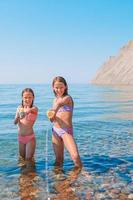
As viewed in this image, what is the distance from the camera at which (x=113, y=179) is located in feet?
33.2

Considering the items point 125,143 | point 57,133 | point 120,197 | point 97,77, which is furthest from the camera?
point 97,77

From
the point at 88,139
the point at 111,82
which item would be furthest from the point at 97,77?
the point at 88,139

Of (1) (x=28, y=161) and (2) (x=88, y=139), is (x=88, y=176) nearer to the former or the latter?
(1) (x=28, y=161)

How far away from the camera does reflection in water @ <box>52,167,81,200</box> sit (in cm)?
873

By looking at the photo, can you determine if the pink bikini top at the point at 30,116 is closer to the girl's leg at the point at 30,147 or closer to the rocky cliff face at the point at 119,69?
the girl's leg at the point at 30,147

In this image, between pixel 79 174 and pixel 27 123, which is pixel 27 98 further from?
pixel 79 174

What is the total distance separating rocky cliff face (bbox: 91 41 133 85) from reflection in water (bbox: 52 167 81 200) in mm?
140854

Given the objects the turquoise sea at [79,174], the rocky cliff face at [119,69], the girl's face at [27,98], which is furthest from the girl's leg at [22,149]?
the rocky cliff face at [119,69]

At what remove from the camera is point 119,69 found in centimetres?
16862

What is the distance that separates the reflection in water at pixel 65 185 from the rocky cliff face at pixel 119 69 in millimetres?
140854

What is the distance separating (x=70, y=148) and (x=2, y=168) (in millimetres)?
2442

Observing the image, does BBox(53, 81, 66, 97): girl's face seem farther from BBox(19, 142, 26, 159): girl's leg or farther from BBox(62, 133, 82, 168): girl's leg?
BBox(19, 142, 26, 159): girl's leg

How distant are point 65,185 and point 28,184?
1.00 metres

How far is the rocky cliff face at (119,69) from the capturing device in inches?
6270
